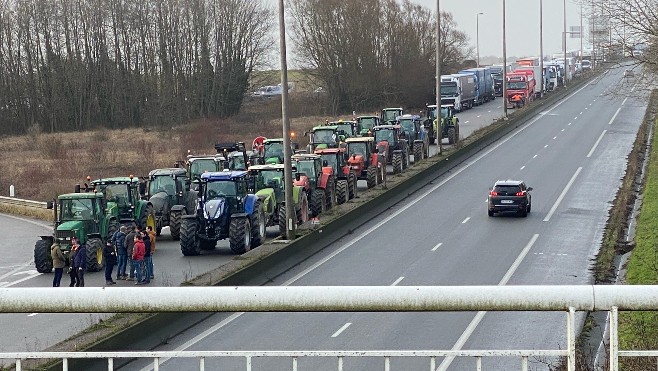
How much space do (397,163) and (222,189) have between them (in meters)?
19.3

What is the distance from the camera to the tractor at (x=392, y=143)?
52.7 meters

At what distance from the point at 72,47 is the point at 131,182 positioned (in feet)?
267

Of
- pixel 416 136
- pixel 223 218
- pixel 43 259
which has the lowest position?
pixel 43 259

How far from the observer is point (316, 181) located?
40906 millimetres

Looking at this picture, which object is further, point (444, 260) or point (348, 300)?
point (444, 260)

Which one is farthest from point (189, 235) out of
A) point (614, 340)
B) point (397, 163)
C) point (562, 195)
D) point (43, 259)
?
point (614, 340)

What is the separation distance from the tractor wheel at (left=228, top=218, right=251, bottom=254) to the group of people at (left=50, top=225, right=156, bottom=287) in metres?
2.89

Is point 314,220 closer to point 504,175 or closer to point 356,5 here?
point 504,175

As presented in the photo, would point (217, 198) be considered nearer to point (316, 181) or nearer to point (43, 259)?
point (43, 259)

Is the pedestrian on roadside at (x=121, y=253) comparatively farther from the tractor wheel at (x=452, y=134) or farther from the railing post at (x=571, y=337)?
the tractor wheel at (x=452, y=134)

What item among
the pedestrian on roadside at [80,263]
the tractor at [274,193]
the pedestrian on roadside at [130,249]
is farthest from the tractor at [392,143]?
the pedestrian on roadside at [80,263]

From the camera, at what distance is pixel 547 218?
132 feet

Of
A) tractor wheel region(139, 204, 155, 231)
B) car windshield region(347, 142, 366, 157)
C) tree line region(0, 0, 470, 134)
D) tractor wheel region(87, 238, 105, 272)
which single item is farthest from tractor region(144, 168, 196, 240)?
tree line region(0, 0, 470, 134)

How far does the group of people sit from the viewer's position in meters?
28.0
